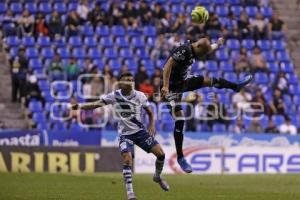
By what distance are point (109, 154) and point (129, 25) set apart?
25.3 ft

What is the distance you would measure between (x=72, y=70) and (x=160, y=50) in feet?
12.4

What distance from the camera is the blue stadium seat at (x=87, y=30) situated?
32.8m

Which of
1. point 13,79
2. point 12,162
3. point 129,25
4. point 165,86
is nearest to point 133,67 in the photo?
point 129,25

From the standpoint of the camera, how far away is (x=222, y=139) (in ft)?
95.0

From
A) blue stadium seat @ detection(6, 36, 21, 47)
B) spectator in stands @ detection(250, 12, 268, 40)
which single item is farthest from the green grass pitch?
spectator in stands @ detection(250, 12, 268, 40)

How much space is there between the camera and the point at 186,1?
116 ft

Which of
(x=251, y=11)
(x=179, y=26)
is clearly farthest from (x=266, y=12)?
(x=179, y=26)

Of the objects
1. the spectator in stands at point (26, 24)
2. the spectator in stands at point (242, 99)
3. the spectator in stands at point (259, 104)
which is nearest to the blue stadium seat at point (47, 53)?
the spectator in stands at point (26, 24)

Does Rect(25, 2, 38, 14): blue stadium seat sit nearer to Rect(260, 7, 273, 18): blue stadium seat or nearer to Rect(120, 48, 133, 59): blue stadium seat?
A: Rect(120, 48, 133, 59): blue stadium seat

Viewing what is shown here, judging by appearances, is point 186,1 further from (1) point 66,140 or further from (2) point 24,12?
(1) point 66,140

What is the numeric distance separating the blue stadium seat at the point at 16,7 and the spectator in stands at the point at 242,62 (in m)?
8.41

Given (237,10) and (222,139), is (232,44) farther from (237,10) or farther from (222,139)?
(222,139)

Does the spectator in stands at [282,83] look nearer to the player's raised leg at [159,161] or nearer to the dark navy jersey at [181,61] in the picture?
the dark navy jersey at [181,61]

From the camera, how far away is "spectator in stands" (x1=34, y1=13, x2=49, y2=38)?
32094 millimetres
